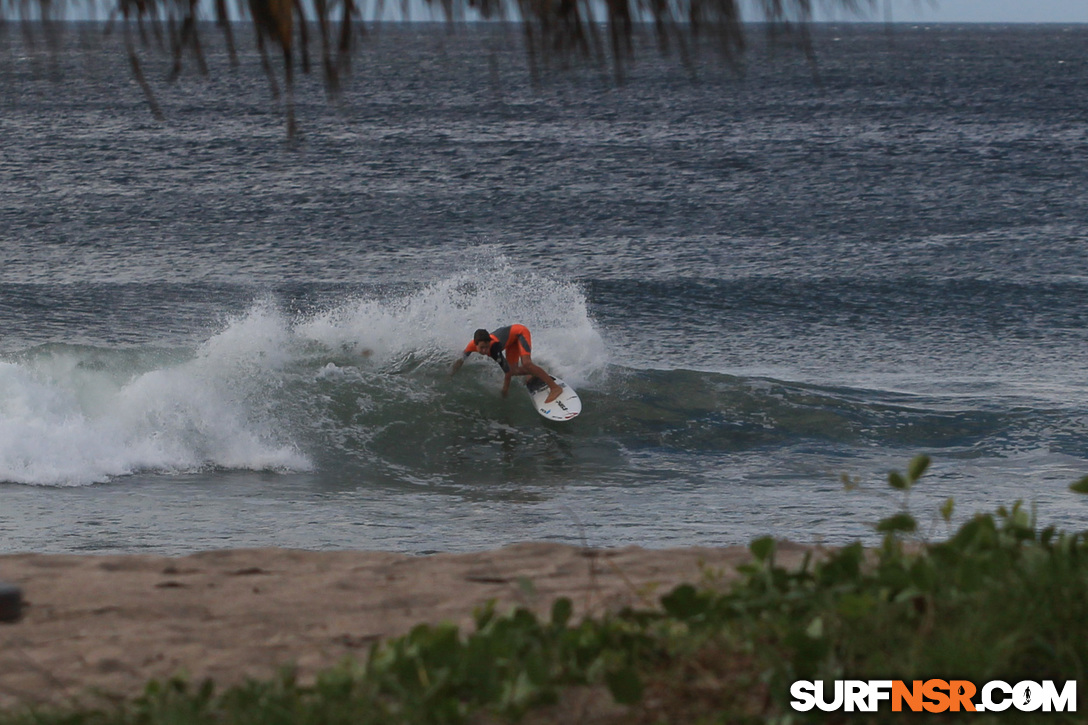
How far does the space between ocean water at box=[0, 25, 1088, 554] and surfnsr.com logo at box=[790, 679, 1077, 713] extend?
825 mm

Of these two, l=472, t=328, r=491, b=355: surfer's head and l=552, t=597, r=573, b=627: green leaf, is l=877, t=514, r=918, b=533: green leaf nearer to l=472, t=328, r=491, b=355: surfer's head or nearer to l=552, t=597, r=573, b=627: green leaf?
l=552, t=597, r=573, b=627: green leaf

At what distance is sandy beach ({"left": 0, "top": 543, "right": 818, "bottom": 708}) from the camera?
11.8ft

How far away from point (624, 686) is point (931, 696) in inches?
32.6

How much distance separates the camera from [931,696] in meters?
2.70

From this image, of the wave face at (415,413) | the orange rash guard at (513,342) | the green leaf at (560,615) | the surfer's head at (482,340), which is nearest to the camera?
the green leaf at (560,615)

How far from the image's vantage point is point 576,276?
23.9 m

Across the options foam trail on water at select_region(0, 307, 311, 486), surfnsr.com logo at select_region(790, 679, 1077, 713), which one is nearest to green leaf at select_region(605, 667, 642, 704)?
surfnsr.com logo at select_region(790, 679, 1077, 713)

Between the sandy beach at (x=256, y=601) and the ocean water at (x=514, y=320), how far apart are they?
4.46 feet

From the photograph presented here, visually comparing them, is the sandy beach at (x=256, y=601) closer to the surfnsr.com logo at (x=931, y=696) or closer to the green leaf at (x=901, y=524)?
the green leaf at (x=901, y=524)

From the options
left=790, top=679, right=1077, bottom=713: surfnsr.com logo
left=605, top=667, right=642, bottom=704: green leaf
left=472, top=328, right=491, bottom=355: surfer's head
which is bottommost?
left=472, top=328, right=491, bottom=355: surfer's head

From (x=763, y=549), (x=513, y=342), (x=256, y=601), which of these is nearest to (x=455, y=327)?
(x=513, y=342)

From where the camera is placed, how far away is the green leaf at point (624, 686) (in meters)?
2.67

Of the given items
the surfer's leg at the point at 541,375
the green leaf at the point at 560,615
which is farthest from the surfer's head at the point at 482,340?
the green leaf at the point at 560,615

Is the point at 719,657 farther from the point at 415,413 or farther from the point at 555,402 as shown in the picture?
the point at 415,413
